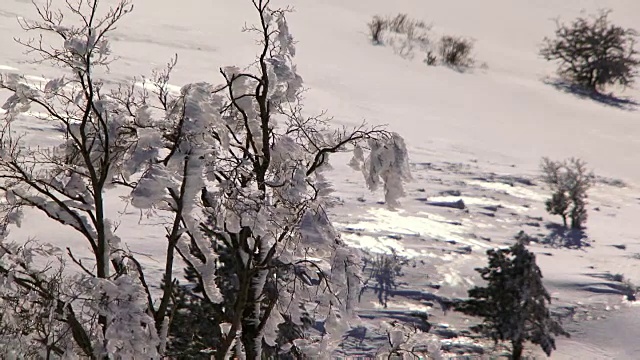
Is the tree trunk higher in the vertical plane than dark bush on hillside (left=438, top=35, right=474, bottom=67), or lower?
lower

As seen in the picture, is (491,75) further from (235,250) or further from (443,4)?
(235,250)

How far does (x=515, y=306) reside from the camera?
837cm

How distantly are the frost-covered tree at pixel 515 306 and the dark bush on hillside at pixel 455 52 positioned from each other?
51.3 ft

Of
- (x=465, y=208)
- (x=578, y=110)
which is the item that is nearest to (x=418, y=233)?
(x=465, y=208)

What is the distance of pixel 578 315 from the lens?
9375mm

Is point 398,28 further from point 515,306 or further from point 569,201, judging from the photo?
point 515,306

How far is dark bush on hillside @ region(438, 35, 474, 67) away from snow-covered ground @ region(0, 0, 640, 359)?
2.38 ft

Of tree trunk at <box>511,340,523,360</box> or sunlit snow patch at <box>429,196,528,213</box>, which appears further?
sunlit snow patch at <box>429,196,528,213</box>

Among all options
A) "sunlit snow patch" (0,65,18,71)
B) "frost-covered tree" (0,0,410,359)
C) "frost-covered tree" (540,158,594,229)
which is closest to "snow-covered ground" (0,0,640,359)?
"sunlit snow patch" (0,65,18,71)

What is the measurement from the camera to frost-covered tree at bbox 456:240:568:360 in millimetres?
8250

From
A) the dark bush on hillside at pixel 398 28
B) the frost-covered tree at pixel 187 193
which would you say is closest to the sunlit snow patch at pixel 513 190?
the frost-covered tree at pixel 187 193

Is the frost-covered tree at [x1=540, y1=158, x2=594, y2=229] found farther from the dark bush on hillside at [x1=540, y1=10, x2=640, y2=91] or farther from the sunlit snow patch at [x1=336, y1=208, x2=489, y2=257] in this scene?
the dark bush on hillside at [x1=540, y1=10, x2=640, y2=91]

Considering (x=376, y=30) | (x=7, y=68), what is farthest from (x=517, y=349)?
(x=376, y=30)

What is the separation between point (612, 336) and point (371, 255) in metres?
3.13
